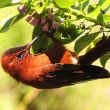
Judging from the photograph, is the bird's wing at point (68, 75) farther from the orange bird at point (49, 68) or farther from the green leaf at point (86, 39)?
the green leaf at point (86, 39)

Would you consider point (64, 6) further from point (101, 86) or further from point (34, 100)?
point (34, 100)

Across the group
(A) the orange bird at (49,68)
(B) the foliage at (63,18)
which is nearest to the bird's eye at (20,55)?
(A) the orange bird at (49,68)

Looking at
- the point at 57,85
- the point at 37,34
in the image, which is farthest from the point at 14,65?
the point at 37,34

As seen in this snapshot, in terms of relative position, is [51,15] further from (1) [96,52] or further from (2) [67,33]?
(1) [96,52]

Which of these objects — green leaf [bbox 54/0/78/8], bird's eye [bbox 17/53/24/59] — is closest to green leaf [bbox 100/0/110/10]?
green leaf [bbox 54/0/78/8]

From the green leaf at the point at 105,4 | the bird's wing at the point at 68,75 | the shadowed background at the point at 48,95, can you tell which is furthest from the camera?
the shadowed background at the point at 48,95

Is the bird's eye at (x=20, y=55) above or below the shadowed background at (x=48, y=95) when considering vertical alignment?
above
